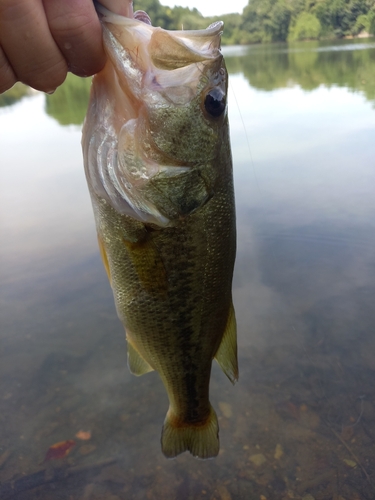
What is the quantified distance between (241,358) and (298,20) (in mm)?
63121

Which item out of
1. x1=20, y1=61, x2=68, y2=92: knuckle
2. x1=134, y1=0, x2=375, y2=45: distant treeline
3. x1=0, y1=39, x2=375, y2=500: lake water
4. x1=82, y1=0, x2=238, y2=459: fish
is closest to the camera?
x1=20, y1=61, x2=68, y2=92: knuckle

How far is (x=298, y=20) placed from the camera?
5562cm

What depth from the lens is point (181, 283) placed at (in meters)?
1.56

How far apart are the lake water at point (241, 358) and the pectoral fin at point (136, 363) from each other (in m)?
1.39


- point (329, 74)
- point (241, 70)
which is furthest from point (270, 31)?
point (329, 74)

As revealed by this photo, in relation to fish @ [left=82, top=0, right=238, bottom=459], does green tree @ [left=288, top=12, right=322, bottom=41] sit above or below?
below

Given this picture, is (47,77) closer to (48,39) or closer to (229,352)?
(48,39)

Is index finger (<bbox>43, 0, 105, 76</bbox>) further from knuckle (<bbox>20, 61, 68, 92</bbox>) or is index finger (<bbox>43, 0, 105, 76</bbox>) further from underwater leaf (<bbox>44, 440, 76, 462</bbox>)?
underwater leaf (<bbox>44, 440, 76, 462</bbox>)

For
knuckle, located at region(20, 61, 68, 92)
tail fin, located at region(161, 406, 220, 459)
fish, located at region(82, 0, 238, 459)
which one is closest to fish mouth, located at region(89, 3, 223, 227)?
fish, located at region(82, 0, 238, 459)

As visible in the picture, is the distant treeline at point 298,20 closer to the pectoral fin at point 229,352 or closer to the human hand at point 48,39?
the pectoral fin at point 229,352

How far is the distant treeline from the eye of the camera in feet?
163

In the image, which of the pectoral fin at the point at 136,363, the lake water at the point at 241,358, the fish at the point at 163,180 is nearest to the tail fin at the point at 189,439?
the pectoral fin at the point at 136,363

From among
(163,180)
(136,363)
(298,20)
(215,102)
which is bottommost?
(298,20)

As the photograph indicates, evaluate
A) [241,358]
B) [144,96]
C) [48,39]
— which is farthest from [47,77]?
[241,358]
